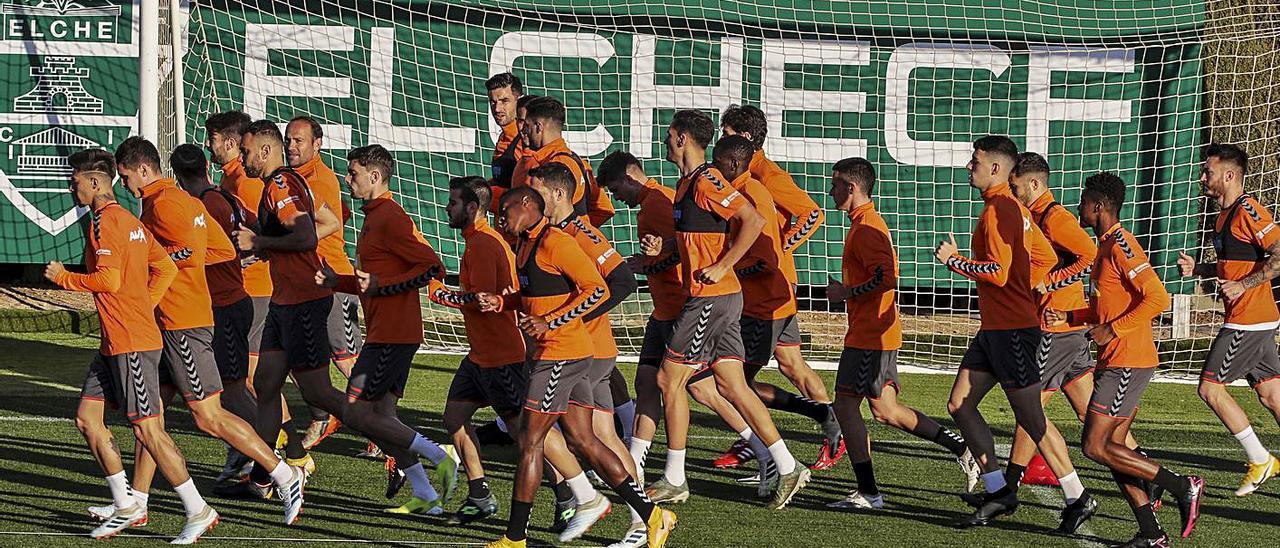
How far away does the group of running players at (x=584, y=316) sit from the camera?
6922 mm

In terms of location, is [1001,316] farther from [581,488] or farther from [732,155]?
[581,488]

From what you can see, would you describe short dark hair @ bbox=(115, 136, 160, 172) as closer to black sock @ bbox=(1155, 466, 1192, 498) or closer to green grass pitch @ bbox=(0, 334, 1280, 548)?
green grass pitch @ bbox=(0, 334, 1280, 548)

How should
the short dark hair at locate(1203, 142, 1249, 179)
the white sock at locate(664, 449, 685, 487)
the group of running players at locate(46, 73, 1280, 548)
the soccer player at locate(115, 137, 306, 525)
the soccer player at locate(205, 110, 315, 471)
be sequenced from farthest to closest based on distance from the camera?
the short dark hair at locate(1203, 142, 1249, 179), the soccer player at locate(205, 110, 315, 471), the white sock at locate(664, 449, 685, 487), the soccer player at locate(115, 137, 306, 525), the group of running players at locate(46, 73, 1280, 548)

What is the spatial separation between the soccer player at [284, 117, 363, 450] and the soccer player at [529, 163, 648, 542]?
177cm

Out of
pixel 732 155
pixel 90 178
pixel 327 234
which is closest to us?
pixel 90 178

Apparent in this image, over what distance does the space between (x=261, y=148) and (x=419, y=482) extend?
193 centimetres

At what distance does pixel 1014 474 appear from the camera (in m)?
8.07

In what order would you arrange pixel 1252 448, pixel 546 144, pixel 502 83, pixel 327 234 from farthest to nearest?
pixel 502 83
pixel 1252 448
pixel 546 144
pixel 327 234

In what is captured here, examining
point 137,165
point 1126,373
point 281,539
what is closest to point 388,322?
point 281,539

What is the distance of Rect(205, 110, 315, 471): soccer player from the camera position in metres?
8.31

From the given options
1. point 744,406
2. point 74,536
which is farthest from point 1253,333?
point 74,536

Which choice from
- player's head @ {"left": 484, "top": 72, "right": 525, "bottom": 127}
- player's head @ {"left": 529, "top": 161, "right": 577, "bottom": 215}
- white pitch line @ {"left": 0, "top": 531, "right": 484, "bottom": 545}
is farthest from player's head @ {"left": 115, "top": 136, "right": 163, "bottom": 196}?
player's head @ {"left": 484, "top": 72, "right": 525, "bottom": 127}

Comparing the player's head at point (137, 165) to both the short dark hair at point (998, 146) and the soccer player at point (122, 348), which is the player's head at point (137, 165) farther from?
the short dark hair at point (998, 146)

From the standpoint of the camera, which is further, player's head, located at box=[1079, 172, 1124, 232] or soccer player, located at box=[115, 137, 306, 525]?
player's head, located at box=[1079, 172, 1124, 232]
